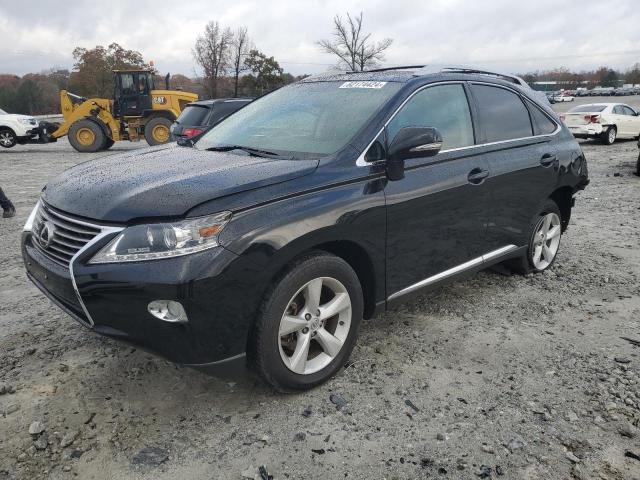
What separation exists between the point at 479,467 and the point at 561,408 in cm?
72

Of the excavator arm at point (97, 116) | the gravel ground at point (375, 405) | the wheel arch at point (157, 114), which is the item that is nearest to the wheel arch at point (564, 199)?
the gravel ground at point (375, 405)

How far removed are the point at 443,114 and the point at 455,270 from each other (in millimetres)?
1096

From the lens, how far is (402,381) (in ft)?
9.97

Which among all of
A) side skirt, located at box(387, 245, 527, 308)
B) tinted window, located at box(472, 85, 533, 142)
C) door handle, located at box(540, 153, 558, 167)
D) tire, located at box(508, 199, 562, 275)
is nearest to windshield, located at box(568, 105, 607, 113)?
tire, located at box(508, 199, 562, 275)

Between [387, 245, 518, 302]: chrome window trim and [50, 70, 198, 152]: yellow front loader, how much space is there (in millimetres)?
16540

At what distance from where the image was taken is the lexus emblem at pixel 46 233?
2707mm

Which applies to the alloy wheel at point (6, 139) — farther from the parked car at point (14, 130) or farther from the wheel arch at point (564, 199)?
the wheel arch at point (564, 199)

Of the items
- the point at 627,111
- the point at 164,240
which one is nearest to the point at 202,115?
the point at 164,240

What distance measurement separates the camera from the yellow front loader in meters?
18.7

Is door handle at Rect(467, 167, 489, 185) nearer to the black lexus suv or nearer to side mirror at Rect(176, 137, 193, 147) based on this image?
the black lexus suv

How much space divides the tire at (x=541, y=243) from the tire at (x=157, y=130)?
1607 centimetres

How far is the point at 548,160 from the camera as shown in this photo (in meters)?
4.44

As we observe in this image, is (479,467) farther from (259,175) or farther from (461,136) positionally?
(461,136)

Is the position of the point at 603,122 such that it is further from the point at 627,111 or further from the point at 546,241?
the point at 546,241
